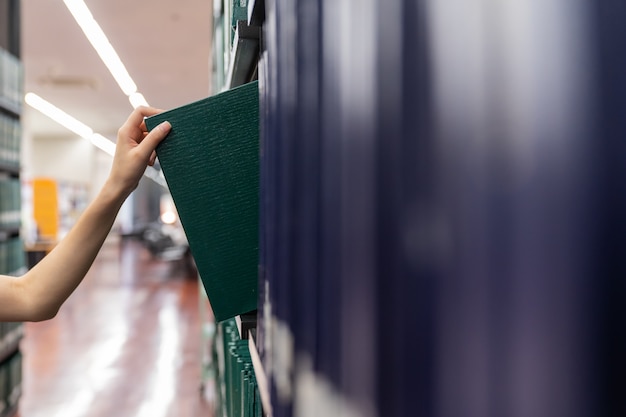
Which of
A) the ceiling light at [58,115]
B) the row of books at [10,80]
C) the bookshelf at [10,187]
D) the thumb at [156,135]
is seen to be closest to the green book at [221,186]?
the thumb at [156,135]

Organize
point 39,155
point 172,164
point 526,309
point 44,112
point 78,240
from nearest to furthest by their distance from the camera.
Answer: point 526,309
point 172,164
point 78,240
point 44,112
point 39,155

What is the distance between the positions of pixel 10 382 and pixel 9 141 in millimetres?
1504

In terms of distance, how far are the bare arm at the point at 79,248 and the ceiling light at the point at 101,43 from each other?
5357mm

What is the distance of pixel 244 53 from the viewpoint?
3.56 ft

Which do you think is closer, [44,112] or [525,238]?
[525,238]

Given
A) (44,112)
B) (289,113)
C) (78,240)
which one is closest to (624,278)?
(289,113)

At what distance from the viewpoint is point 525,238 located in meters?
0.32

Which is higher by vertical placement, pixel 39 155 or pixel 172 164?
pixel 39 155

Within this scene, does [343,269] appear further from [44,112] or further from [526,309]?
[44,112]

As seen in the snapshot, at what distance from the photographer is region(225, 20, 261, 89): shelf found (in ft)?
3.16

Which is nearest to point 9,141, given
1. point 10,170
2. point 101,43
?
point 10,170

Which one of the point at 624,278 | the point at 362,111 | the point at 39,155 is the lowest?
the point at 624,278

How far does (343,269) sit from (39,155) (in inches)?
703

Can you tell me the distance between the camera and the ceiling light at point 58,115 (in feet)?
36.4
